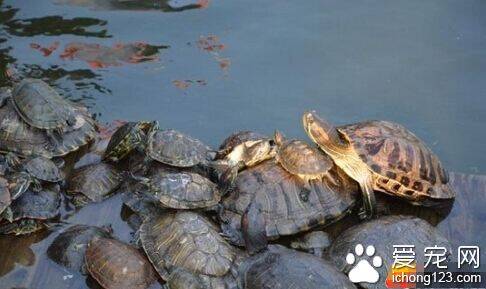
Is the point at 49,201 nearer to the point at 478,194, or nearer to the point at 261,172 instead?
the point at 261,172

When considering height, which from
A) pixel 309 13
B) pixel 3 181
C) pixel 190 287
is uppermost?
pixel 309 13

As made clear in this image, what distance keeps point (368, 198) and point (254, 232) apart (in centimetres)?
88

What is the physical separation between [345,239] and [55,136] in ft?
7.48

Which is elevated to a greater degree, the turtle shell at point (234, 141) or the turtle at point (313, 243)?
the turtle shell at point (234, 141)

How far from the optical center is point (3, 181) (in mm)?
4148

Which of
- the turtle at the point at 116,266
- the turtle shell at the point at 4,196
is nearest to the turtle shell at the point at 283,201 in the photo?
the turtle at the point at 116,266

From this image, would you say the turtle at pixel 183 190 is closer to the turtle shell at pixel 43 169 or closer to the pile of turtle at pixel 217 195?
the pile of turtle at pixel 217 195

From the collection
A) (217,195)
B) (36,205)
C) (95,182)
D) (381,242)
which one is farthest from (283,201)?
(36,205)

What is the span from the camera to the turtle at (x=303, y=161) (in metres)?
4.41

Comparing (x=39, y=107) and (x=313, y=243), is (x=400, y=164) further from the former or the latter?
(x=39, y=107)

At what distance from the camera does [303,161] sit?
4422 millimetres

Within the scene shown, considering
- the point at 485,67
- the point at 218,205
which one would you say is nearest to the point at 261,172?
the point at 218,205

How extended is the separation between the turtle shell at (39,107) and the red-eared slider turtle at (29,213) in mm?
667

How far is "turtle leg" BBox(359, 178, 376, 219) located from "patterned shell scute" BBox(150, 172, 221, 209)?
97cm
